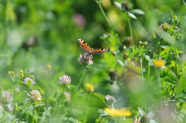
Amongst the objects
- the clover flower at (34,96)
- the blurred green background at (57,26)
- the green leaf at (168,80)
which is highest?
the blurred green background at (57,26)

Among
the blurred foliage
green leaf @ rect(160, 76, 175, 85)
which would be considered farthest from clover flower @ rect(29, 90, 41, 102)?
green leaf @ rect(160, 76, 175, 85)

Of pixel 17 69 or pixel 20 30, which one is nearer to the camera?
pixel 17 69

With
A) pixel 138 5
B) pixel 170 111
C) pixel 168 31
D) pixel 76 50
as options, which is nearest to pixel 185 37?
pixel 168 31


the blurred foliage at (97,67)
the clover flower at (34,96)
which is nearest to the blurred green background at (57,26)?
the blurred foliage at (97,67)

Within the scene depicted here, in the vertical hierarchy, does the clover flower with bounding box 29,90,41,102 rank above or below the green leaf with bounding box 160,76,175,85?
below

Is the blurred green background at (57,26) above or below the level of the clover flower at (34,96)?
above

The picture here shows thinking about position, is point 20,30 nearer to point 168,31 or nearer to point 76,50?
point 76,50

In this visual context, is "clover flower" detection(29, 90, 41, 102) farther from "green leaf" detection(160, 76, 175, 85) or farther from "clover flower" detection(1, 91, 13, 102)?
"green leaf" detection(160, 76, 175, 85)

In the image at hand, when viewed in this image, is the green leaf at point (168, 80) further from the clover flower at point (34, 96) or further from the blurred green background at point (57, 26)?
the blurred green background at point (57, 26)

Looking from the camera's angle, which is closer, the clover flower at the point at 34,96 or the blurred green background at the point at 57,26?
the clover flower at the point at 34,96
